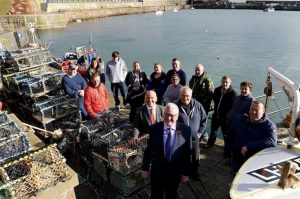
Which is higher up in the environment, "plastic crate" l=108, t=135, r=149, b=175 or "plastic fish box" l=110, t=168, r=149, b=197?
"plastic crate" l=108, t=135, r=149, b=175

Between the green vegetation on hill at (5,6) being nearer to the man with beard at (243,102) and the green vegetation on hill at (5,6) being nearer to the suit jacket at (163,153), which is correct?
the man with beard at (243,102)

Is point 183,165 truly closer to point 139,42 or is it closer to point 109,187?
point 109,187

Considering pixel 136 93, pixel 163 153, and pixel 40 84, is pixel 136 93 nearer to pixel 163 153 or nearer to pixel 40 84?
pixel 40 84

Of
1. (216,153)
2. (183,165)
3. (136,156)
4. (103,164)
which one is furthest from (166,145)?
(216,153)

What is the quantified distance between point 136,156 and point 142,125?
0.45 m

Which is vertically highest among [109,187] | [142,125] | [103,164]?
[142,125]

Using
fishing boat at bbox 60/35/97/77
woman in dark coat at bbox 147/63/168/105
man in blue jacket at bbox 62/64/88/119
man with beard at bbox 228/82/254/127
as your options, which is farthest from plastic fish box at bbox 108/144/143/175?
fishing boat at bbox 60/35/97/77

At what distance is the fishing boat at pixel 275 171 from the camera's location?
313 cm

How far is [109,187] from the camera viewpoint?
4.80m

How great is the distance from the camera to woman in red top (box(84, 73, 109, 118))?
5.48 metres

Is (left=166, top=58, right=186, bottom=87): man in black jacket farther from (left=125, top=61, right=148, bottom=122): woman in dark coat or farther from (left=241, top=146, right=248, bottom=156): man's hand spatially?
(left=241, top=146, right=248, bottom=156): man's hand

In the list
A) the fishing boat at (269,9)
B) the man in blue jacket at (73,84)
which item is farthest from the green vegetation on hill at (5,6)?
the fishing boat at (269,9)

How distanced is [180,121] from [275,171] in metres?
1.32

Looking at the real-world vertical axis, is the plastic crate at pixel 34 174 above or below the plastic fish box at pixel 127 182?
above
